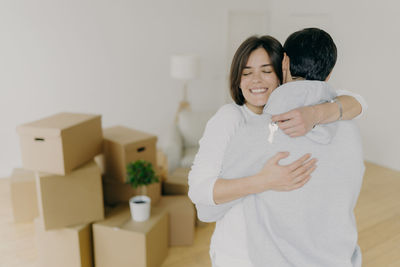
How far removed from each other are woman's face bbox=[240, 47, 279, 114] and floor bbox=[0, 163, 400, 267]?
165 cm

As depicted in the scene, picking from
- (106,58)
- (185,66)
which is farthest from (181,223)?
(106,58)

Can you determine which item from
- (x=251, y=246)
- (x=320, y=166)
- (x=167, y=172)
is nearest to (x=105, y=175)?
(x=167, y=172)

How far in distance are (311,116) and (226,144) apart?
24cm

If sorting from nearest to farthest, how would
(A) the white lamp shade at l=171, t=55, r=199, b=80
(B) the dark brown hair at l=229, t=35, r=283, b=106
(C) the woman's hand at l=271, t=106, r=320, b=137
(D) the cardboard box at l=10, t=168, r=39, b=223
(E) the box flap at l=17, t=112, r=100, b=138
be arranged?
(C) the woman's hand at l=271, t=106, r=320, b=137 < (B) the dark brown hair at l=229, t=35, r=283, b=106 < (E) the box flap at l=17, t=112, r=100, b=138 < (D) the cardboard box at l=10, t=168, r=39, b=223 < (A) the white lamp shade at l=171, t=55, r=199, b=80

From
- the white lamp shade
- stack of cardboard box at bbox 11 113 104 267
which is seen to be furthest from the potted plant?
the white lamp shade

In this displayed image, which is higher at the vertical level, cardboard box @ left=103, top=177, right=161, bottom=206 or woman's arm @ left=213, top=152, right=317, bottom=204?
woman's arm @ left=213, top=152, right=317, bottom=204

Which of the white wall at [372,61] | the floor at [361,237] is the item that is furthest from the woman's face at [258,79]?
the white wall at [372,61]

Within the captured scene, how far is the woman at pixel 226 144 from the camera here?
0.85m

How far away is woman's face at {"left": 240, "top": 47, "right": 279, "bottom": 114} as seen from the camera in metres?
1.17

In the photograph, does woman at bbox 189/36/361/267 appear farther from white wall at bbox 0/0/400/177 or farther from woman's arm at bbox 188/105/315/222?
white wall at bbox 0/0/400/177

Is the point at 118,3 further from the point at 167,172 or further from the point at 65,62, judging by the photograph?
the point at 167,172

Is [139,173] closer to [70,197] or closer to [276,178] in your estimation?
[70,197]

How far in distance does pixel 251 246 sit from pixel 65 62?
394 cm

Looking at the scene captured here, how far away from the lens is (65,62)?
423cm
